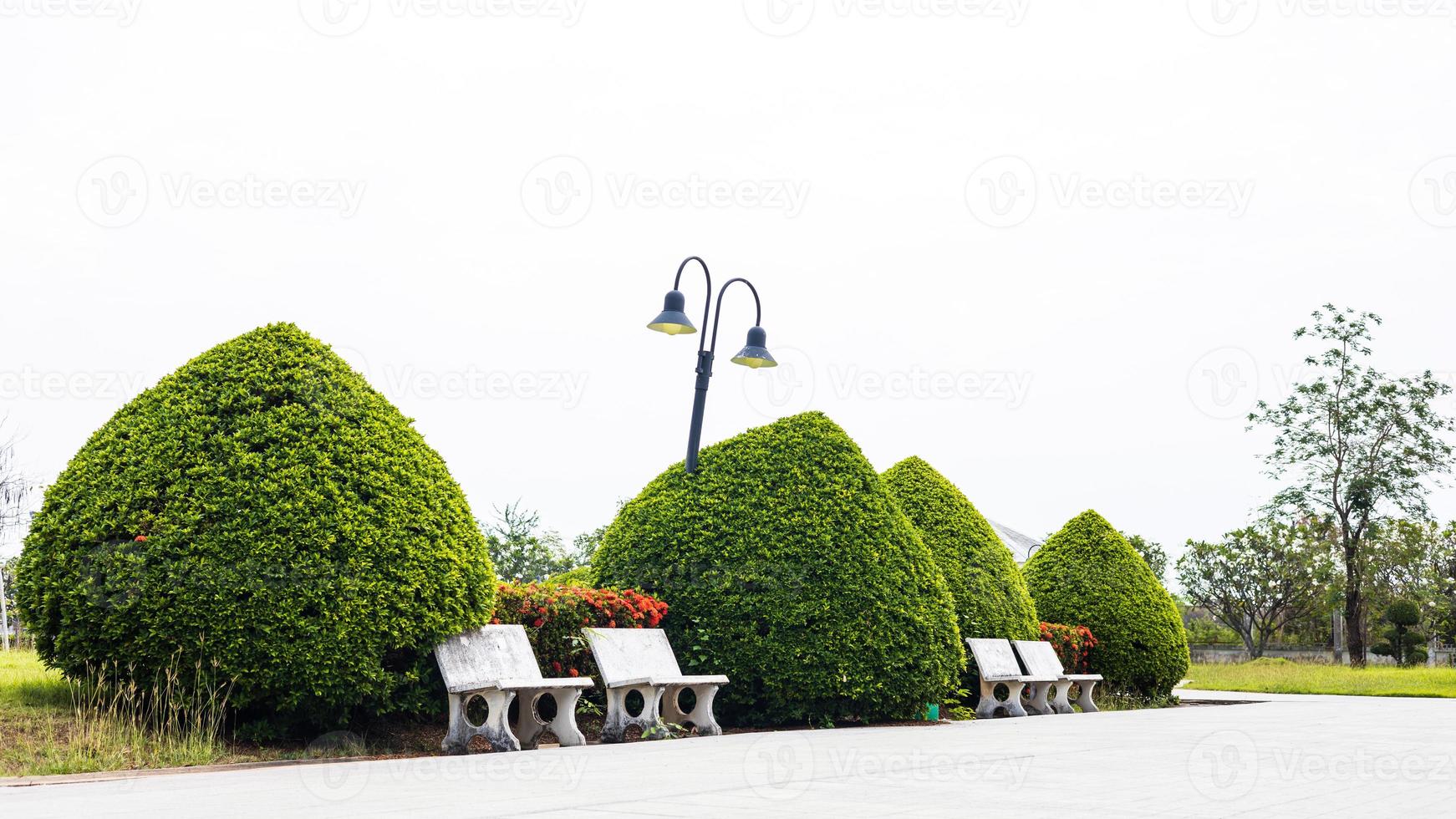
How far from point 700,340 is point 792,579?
2.65m

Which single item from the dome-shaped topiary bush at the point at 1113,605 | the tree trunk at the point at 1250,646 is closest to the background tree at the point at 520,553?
the dome-shaped topiary bush at the point at 1113,605

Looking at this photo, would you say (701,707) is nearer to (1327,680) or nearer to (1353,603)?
(1327,680)

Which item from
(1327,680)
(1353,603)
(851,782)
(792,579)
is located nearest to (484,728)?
(851,782)

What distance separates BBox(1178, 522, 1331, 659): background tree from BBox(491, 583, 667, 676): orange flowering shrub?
33.5 m

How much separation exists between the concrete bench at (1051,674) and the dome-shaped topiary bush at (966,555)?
0.24 meters

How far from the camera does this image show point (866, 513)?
11547 mm

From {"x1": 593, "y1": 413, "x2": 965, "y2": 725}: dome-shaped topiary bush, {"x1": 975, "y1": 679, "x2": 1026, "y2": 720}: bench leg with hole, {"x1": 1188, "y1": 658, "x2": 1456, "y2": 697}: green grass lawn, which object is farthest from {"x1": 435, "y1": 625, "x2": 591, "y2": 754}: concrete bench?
{"x1": 1188, "y1": 658, "x2": 1456, "y2": 697}: green grass lawn

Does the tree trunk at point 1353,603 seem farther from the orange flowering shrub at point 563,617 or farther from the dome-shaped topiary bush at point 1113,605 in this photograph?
the orange flowering shrub at point 563,617

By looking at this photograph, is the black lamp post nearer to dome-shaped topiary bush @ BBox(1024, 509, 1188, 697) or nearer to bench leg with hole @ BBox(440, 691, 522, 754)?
bench leg with hole @ BBox(440, 691, 522, 754)

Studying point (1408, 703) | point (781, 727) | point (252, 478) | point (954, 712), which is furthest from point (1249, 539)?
point (252, 478)

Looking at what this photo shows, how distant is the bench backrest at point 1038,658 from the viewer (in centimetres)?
1418

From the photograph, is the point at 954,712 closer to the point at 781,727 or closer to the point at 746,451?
the point at 781,727

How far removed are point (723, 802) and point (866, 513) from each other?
6509 mm

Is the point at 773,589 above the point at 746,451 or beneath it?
beneath
